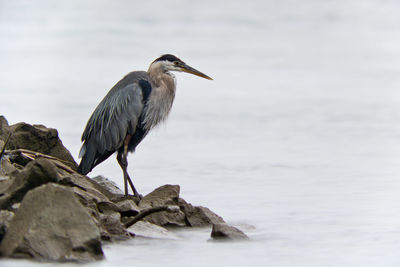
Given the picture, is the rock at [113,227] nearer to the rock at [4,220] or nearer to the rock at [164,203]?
the rock at [164,203]

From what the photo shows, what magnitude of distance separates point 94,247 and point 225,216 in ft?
9.42

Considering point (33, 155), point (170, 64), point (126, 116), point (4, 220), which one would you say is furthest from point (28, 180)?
point (170, 64)

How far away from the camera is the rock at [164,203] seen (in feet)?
24.0

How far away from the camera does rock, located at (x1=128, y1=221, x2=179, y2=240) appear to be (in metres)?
6.71

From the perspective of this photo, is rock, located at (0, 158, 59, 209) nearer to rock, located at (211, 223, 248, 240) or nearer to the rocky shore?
the rocky shore

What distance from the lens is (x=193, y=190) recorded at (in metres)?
9.49

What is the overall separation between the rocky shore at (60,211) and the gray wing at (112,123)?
541 millimetres

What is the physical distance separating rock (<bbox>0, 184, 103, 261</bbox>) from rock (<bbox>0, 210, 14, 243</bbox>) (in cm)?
8

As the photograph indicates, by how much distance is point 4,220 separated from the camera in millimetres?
5645

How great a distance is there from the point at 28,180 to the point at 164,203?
1702 mm

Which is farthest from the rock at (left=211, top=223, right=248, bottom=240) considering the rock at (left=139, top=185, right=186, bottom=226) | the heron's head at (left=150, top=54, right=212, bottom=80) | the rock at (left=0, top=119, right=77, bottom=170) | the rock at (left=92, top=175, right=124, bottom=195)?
the heron's head at (left=150, top=54, right=212, bottom=80)

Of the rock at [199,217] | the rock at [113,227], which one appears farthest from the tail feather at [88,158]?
the rock at [113,227]

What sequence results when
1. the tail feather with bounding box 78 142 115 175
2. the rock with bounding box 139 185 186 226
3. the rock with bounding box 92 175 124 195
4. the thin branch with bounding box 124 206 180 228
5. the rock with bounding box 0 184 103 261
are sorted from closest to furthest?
the rock with bounding box 0 184 103 261 < the thin branch with bounding box 124 206 180 228 < the rock with bounding box 139 185 186 226 < the rock with bounding box 92 175 124 195 < the tail feather with bounding box 78 142 115 175

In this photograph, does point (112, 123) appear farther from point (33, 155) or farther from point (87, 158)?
point (33, 155)
